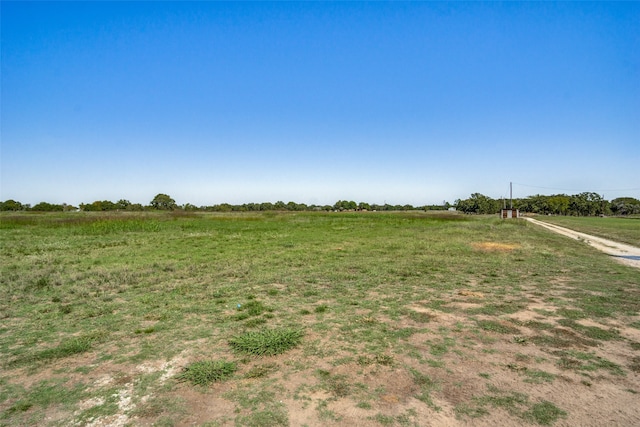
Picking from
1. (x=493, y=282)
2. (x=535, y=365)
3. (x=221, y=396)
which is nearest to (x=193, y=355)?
(x=221, y=396)

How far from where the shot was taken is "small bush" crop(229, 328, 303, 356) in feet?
15.3

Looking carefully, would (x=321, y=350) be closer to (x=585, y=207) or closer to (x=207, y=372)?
(x=207, y=372)

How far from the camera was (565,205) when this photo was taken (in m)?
115

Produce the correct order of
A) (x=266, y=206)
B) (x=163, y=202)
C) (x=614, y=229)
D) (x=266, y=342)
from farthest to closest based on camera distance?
1. (x=266, y=206)
2. (x=163, y=202)
3. (x=614, y=229)
4. (x=266, y=342)

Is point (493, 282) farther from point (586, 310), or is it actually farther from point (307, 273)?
point (307, 273)

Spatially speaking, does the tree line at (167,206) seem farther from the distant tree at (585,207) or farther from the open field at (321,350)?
the open field at (321,350)

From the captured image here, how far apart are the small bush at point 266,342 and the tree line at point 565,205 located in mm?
122216

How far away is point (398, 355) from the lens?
4480 mm

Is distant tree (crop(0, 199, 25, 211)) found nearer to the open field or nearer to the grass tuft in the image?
the open field

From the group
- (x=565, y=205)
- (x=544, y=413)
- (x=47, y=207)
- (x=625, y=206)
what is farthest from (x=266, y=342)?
(x=625, y=206)

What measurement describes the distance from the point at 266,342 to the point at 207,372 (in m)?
1.08

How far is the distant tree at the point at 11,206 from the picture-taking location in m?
96.1

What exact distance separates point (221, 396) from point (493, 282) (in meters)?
8.28

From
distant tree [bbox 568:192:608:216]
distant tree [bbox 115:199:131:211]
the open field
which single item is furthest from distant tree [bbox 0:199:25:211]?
distant tree [bbox 568:192:608:216]
